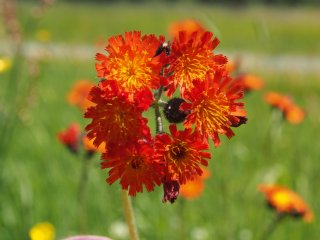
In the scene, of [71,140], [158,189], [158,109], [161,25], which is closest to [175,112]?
[158,109]

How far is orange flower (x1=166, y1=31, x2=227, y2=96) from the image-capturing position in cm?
78

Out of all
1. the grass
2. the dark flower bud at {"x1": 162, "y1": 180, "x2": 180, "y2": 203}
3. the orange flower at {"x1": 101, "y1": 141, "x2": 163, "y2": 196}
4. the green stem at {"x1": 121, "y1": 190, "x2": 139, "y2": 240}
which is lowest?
the green stem at {"x1": 121, "y1": 190, "x2": 139, "y2": 240}

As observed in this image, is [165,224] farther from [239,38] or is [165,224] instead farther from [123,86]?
[239,38]

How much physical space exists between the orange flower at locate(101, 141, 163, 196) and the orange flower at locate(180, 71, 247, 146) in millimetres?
65

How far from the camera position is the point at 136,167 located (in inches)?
30.2

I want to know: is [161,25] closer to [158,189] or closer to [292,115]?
[158,189]

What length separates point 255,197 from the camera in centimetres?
231

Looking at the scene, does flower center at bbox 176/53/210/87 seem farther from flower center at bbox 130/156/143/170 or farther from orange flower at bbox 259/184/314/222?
orange flower at bbox 259/184/314/222

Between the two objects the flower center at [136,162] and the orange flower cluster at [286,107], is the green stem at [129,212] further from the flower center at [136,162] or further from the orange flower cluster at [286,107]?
the orange flower cluster at [286,107]

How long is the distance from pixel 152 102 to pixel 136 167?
8 centimetres

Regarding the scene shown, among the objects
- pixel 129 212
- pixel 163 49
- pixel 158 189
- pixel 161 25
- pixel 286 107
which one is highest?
pixel 161 25

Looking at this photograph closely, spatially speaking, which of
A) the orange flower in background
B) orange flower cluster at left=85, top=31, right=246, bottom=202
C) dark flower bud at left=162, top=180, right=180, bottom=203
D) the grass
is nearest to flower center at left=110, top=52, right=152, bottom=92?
orange flower cluster at left=85, top=31, right=246, bottom=202

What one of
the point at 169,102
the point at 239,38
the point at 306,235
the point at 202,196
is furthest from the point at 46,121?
the point at 239,38

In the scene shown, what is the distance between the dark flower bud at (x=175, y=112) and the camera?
81 centimetres
